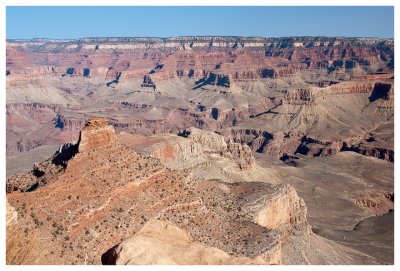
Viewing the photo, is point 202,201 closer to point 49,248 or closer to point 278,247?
point 278,247

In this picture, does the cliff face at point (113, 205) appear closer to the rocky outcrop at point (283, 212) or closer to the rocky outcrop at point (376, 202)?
the rocky outcrop at point (283, 212)

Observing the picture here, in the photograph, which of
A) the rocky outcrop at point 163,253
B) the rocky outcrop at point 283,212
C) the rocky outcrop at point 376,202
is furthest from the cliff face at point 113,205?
the rocky outcrop at point 376,202

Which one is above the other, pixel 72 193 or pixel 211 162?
pixel 72 193

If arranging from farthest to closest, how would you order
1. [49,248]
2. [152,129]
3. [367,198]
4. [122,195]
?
[152,129], [367,198], [122,195], [49,248]

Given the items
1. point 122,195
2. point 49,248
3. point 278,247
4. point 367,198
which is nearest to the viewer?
point 49,248

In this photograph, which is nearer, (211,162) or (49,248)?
(49,248)

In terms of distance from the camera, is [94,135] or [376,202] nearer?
[94,135]

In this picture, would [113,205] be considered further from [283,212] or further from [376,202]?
[376,202]

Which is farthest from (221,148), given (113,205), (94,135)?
(113,205)

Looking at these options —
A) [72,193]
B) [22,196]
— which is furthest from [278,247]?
[22,196]
